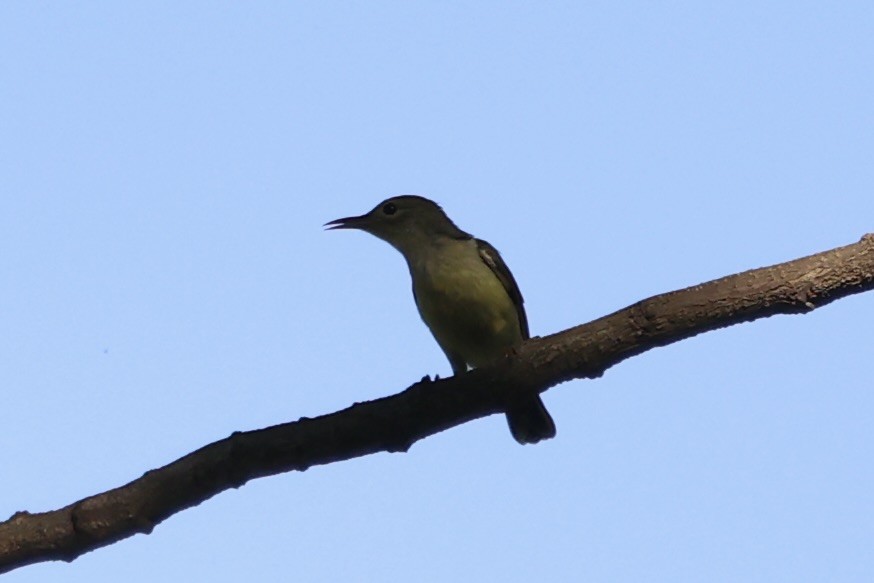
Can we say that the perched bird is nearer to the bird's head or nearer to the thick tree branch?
the bird's head

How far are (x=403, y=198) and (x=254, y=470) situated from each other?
13.4 feet

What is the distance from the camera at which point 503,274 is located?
7.66 metres

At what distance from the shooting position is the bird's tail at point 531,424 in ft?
25.6

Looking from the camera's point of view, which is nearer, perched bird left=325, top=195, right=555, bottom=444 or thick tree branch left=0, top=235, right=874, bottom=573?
thick tree branch left=0, top=235, right=874, bottom=573

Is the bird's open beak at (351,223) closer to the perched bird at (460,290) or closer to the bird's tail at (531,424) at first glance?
the perched bird at (460,290)

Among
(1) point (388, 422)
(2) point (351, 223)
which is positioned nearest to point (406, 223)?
(2) point (351, 223)

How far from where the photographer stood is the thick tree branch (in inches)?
176

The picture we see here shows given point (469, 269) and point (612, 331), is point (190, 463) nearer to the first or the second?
point (612, 331)

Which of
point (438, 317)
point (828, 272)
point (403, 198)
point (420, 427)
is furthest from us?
point (403, 198)

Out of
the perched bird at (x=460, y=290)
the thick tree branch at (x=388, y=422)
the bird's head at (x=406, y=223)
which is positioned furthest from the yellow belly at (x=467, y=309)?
the thick tree branch at (x=388, y=422)

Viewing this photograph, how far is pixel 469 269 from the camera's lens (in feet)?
24.3

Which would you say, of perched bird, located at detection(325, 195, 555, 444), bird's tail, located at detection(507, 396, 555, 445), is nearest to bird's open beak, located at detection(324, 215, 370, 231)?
perched bird, located at detection(325, 195, 555, 444)

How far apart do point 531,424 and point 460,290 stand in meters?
1.26

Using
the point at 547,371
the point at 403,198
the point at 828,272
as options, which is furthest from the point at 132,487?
the point at 403,198
